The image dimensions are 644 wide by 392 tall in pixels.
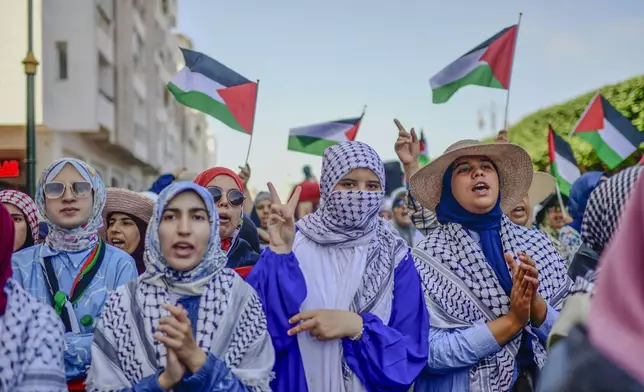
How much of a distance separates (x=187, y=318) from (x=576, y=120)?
12.7 metres

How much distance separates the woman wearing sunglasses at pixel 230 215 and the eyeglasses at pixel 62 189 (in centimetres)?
82

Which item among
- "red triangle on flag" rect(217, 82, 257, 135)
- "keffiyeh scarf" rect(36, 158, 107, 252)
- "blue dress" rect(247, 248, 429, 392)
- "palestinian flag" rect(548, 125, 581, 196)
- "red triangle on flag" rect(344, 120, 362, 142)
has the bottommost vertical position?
"blue dress" rect(247, 248, 429, 392)

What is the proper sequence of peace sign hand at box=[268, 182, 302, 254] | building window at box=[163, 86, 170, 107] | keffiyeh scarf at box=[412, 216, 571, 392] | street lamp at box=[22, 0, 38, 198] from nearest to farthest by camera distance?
1. peace sign hand at box=[268, 182, 302, 254]
2. keffiyeh scarf at box=[412, 216, 571, 392]
3. street lamp at box=[22, 0, 38, 198]
4. building window at box=[163, 86, 170, 107]

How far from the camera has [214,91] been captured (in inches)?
269

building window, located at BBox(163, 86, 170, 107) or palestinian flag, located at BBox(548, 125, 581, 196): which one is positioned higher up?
building window, located at BBox(163, 86, 170, 107)

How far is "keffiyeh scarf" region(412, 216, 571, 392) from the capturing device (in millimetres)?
3189

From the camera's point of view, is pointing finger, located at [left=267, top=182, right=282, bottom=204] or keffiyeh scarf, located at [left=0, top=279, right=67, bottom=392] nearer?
keffiyeh scarf, located at [left=0, top=279, right=67, bottom=392]

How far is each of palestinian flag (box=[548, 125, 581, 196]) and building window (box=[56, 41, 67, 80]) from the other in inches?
539

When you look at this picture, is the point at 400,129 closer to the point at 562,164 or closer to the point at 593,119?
the point at 562,164

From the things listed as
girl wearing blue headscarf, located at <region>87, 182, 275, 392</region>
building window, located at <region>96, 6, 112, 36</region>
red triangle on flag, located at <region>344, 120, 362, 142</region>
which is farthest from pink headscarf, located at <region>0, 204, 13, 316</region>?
building window, located at <region>96, 6, 112, 36</region>

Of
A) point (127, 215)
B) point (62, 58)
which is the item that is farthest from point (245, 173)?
point (62, 58)

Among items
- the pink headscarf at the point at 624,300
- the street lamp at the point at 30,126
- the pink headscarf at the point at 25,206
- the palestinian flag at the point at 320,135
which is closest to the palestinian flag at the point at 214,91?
the palestinian flag at the point at 320,135

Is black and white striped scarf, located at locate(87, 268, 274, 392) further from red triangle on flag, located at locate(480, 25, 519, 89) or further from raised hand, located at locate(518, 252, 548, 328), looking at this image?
red triangle on flag, located at locate(480, 25, 519, 89)

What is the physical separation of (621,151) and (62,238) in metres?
6.88
